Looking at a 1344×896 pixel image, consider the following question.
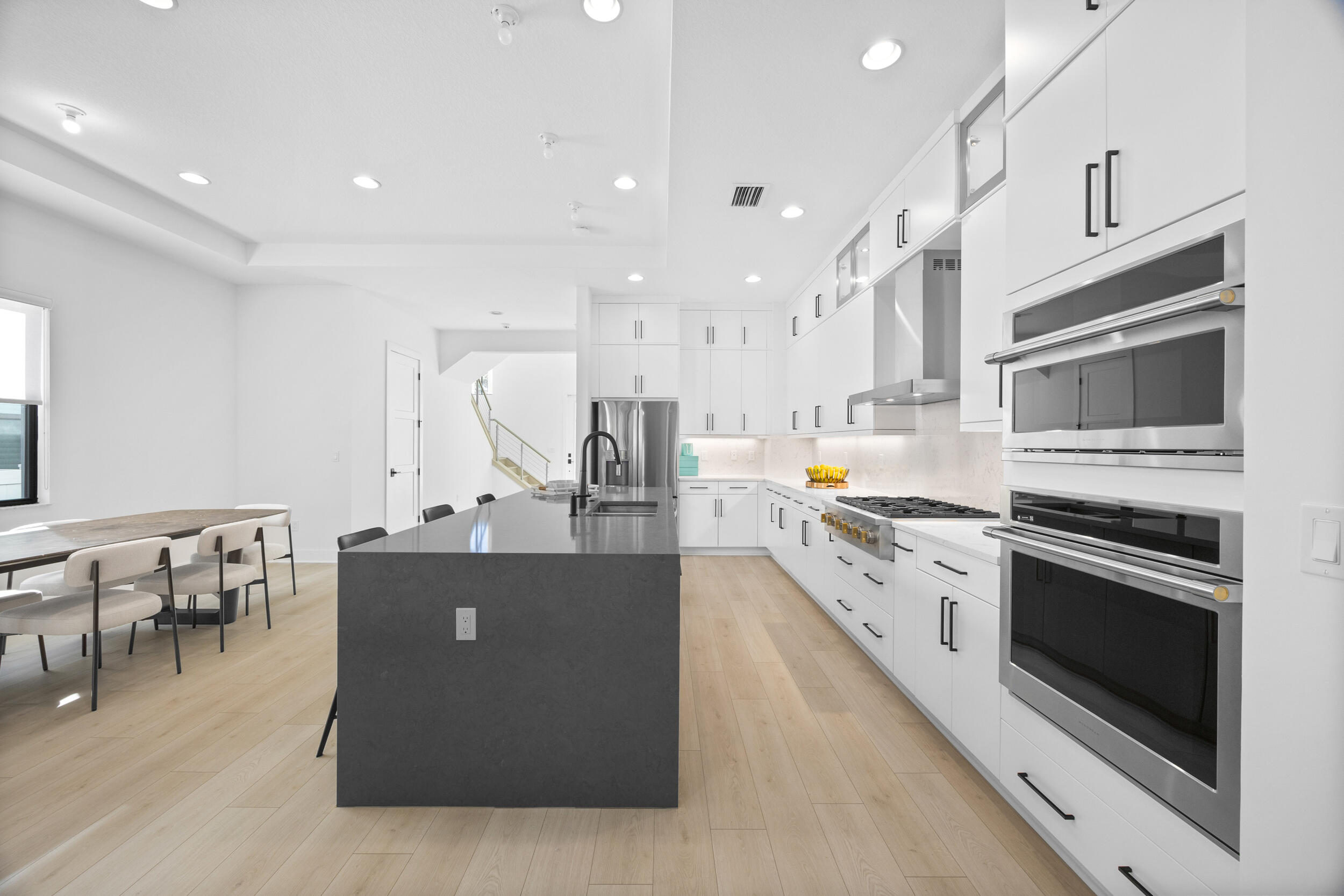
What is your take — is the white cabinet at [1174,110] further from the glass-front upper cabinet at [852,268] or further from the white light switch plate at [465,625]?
the glass-front upper cabinet at [852,268]

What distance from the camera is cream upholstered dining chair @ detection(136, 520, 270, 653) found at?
11.0ft

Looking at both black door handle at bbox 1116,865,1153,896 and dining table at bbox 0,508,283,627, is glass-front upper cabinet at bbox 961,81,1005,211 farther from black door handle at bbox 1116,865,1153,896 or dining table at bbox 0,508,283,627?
dining table at bbox 0,508,283,627

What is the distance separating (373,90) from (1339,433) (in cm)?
380

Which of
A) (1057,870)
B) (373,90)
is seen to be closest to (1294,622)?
(1057,870)

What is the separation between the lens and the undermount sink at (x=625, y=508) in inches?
115

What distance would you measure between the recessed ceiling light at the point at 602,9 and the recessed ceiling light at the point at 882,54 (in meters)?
1.04

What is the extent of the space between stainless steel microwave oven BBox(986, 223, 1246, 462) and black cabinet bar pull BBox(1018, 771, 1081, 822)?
98cm

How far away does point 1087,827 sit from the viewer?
149cm

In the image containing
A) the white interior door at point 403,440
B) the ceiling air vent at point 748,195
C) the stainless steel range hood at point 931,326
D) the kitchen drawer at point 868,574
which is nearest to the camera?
the kitchen drawer at point 868,574

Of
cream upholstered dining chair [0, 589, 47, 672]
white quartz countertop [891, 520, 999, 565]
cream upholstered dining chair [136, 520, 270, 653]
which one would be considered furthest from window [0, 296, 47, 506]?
white quartz countertop [891, 520, 999, 565]

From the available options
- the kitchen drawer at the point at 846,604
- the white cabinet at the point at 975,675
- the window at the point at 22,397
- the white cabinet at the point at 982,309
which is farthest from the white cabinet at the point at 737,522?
the window at the point at 22,397

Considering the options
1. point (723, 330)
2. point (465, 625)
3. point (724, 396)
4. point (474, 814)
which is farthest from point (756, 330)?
point (474, 814)

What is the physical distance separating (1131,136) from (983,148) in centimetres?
123

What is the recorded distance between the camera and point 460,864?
1.67 meters
